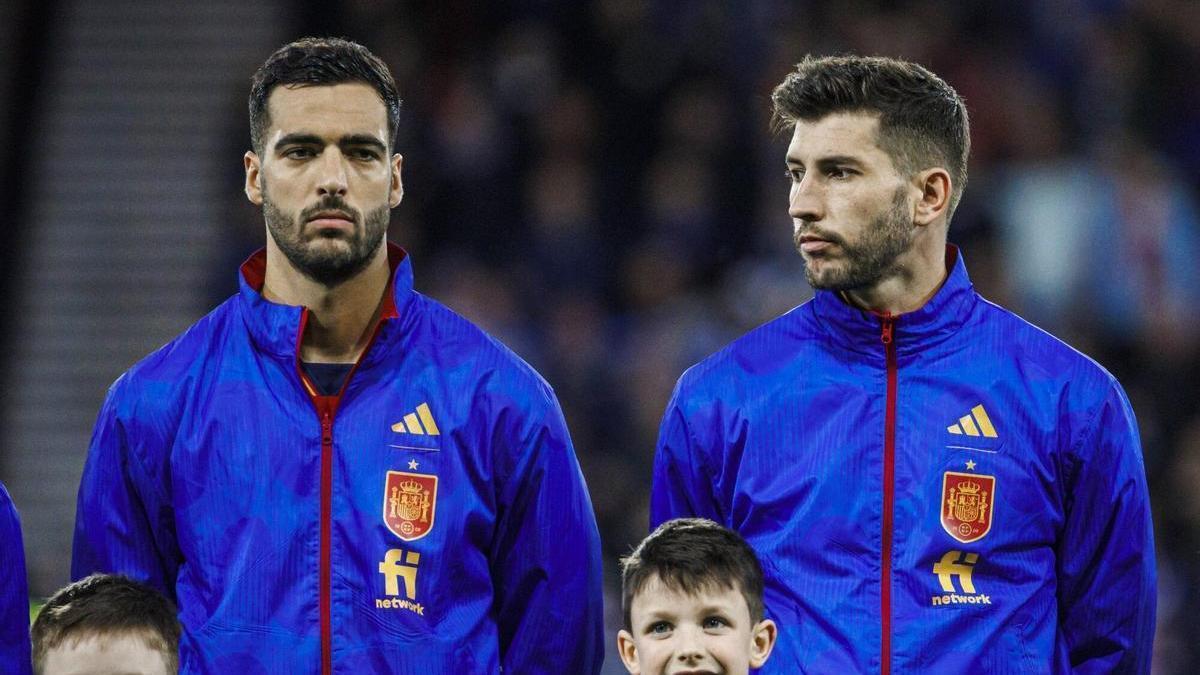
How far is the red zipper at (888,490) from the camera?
3.85m

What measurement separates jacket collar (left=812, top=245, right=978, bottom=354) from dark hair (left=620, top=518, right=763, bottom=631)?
458mm

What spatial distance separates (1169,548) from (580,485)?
3.98m

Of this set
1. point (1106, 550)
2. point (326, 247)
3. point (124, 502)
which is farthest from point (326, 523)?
point (1106, 550)

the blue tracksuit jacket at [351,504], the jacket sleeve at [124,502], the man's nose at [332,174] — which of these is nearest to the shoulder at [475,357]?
the blue tracksuit jacket at [351,504]

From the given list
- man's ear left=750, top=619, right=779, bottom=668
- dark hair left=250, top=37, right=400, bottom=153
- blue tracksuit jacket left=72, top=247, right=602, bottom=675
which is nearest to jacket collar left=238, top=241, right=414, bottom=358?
blue tracksuit jacket left=72, top=247, right=602, bottom=675

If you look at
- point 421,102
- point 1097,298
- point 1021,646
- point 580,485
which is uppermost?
point 421,102

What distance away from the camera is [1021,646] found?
3863 mm

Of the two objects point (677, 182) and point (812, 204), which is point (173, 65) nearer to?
point (677, 182)

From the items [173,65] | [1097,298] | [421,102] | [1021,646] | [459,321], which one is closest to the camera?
[1021,646]

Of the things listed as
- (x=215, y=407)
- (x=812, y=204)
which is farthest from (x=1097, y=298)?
(x=215, y=407)

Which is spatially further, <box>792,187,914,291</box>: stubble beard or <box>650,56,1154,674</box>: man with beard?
<box>792,187,914,291</box>: stubble beard

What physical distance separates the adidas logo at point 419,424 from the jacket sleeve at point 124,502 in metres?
0.45

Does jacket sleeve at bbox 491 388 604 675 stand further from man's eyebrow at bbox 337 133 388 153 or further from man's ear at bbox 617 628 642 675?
man's eyebrow at bbox 337 133 388 153

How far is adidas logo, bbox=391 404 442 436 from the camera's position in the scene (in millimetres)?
3949
